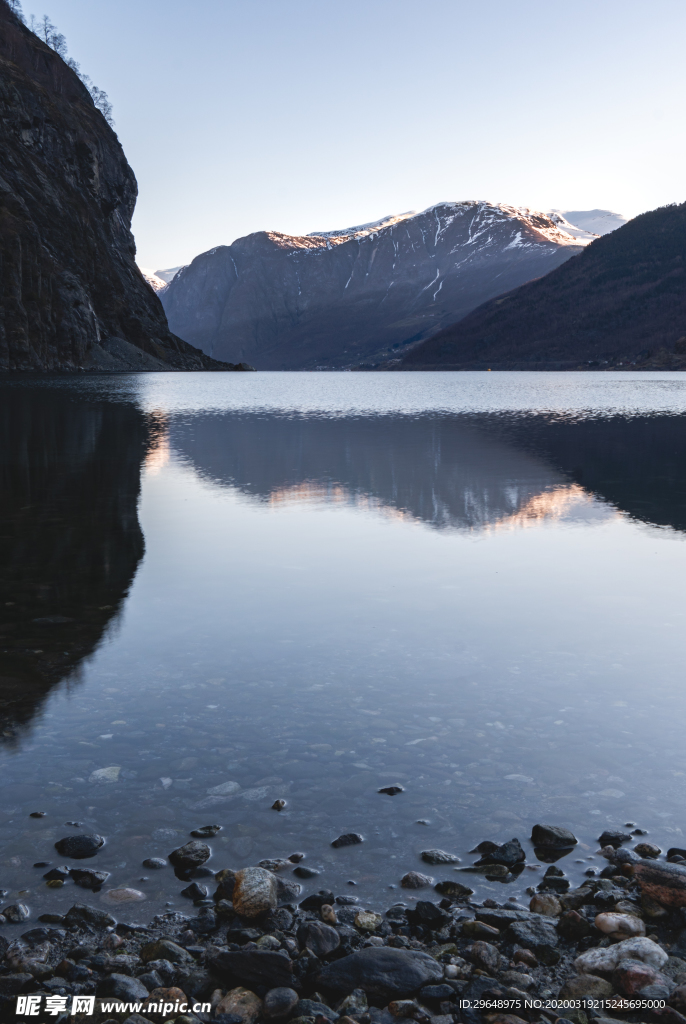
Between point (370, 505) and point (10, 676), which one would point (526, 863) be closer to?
point (10, 676)

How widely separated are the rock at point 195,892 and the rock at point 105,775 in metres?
1.76

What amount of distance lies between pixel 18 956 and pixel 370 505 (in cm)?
1744

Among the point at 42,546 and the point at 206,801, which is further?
the point at 42,546

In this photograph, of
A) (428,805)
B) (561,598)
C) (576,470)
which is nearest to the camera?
(428,805)

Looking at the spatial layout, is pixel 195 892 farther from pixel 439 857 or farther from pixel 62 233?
pixel 62 233

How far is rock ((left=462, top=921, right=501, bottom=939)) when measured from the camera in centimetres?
522

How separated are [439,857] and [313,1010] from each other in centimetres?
175

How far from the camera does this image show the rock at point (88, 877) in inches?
225

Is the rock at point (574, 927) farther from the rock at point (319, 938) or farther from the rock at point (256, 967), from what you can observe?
the rock at point (256, 967)

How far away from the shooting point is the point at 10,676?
375 inches

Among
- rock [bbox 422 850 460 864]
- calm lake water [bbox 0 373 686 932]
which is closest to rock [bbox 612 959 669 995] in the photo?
calm lake water [bbox 0 373 686 932]

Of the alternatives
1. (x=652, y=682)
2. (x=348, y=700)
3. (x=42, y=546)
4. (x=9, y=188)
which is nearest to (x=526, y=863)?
(x=348, y=700)

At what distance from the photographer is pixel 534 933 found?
17.2 ft

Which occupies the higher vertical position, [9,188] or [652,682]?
[9,188]
